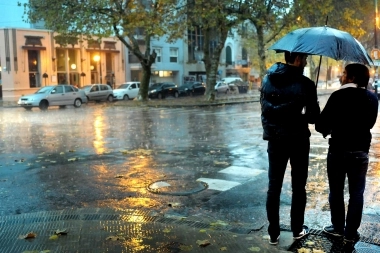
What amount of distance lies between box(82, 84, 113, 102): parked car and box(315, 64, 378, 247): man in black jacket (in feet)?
107

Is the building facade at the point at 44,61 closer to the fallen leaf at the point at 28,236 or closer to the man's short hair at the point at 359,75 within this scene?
the fallen leaf at the point at 28,236

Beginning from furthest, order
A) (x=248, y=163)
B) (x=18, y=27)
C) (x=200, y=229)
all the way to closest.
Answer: (x=18, y=27)
(x=248, y=163)
(x=200, y=229)

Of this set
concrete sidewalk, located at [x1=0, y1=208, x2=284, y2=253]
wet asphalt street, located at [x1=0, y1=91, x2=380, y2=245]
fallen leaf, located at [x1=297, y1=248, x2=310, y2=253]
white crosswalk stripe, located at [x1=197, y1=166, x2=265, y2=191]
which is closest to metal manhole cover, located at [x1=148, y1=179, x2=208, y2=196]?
wet asphalt street, located at [x1=0, y1=91, x2=380, y2=245]

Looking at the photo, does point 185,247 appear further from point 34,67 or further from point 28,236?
point 34,67

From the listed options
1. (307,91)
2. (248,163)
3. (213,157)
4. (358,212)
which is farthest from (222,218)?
(213,157)

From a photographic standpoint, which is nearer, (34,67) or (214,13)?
(214,13)

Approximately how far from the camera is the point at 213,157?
10031 mm

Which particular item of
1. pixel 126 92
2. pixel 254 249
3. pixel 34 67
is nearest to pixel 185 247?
pixel 254 249

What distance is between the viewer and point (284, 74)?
4359 millimetres

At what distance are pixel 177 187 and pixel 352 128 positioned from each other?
141 inches

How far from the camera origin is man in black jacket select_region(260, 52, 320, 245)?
4.32 m

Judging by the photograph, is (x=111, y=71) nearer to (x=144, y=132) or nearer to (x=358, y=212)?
(x=144, y=132)

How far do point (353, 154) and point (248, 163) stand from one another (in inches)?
193

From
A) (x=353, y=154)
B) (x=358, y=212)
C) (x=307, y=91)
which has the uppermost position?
(x=307, y=91)
